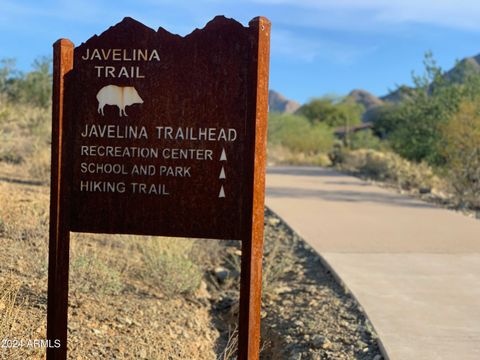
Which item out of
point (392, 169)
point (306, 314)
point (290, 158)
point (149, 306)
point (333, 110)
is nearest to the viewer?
point (149, 306)

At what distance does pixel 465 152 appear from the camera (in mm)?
16641

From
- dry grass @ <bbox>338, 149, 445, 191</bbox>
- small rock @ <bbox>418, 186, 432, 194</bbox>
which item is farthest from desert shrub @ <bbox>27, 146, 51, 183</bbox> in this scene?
dry grass @ <bbox>338, 149, 445, 191</bbox>

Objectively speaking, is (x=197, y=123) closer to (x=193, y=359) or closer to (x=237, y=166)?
(x=237, y=166)

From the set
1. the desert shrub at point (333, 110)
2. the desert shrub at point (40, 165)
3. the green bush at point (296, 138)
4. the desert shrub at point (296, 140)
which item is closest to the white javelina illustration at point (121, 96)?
the desert shrub at point (40, 165)

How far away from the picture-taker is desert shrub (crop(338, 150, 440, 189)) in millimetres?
20141

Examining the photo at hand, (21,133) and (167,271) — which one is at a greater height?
(21,133)

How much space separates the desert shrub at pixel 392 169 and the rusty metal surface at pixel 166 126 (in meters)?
16.3

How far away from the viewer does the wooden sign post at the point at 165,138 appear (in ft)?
12.2

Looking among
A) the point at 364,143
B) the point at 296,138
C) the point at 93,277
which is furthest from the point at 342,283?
the point at 364,143

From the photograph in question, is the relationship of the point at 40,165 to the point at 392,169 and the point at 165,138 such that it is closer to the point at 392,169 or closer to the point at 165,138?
the point at 165,138

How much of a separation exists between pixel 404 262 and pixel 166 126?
17.0ft

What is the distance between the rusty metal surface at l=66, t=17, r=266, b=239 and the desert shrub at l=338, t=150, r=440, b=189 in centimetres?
1627

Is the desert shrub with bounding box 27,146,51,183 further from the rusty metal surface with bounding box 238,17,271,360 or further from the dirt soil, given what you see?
the rusty metal surface with bounding box 238,17,271,360

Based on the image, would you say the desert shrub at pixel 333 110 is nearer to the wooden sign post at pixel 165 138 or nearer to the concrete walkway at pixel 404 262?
the concrete walkway at pixel 404 262
